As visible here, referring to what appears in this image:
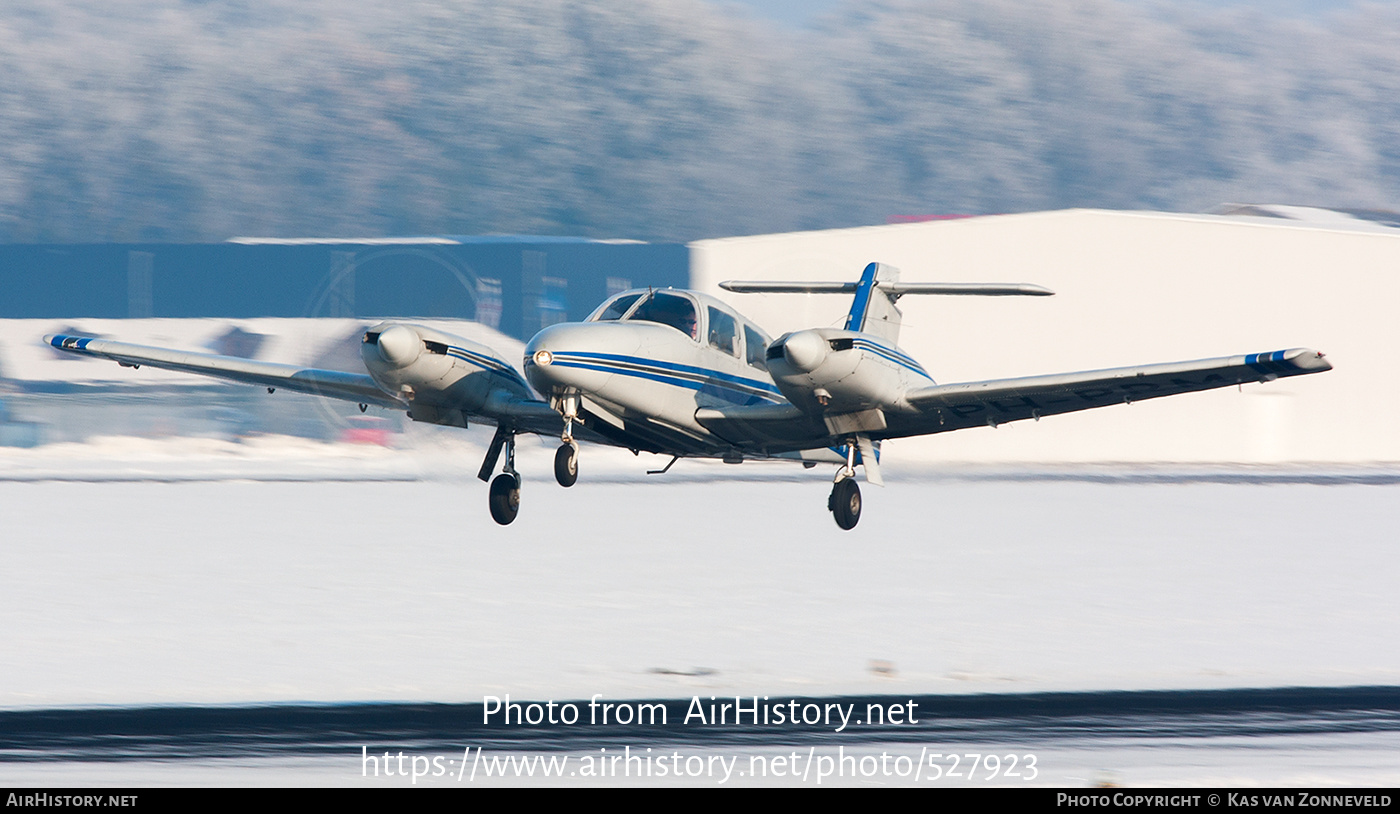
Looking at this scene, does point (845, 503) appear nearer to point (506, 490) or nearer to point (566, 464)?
point (566, 464)

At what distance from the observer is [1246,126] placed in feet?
463

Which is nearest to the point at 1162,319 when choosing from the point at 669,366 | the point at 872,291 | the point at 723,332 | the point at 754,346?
the point at 872,291

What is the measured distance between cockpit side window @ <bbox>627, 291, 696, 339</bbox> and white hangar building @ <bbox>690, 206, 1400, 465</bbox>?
2902 centimetres

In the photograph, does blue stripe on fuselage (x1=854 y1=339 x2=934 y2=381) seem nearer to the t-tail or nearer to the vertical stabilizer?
the t-tail

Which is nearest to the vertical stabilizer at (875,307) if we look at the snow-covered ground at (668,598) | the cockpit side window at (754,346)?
the cockpit side window at (754,346)

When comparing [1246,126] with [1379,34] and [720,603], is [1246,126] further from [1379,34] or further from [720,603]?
[720,603]

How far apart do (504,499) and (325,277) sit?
31.8 meters

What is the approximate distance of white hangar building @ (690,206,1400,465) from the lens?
1907 inches

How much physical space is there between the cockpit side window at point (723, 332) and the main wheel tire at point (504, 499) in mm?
3532

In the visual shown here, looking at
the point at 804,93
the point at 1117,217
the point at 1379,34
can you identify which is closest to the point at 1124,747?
the point at 1117,217

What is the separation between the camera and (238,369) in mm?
21750

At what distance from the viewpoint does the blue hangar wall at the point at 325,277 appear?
46250mm

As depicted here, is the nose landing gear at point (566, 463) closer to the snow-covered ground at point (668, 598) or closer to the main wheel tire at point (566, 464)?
the main wheel tire at point (566, 464)

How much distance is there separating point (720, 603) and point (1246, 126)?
5517 inches
